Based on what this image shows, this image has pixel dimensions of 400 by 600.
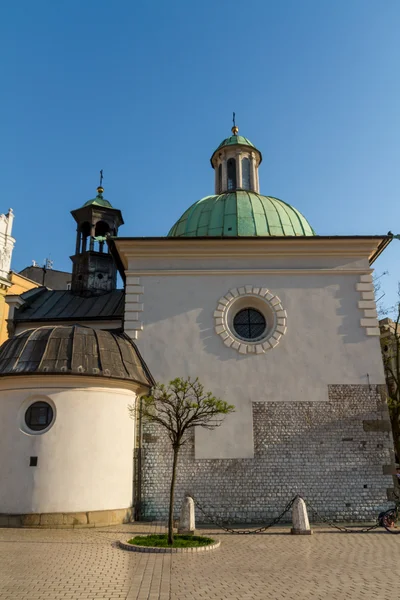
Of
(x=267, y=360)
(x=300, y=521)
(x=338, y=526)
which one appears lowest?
(x=338, y=526)

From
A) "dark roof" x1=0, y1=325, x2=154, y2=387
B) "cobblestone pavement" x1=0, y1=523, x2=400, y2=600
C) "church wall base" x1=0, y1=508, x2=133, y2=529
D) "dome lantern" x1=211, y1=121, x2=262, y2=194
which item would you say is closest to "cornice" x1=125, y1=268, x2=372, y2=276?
"dark roof" x1=0, y1=325, x2=154, y2=387

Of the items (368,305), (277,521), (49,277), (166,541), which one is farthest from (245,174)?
(49,277)

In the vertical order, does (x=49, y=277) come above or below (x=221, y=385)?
above

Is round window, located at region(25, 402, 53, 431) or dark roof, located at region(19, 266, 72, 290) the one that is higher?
dark roof, located at region(19, 266, 72, 290)

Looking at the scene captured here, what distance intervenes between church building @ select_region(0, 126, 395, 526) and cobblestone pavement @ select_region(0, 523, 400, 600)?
186 cm

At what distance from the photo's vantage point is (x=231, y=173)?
1967 centimetres

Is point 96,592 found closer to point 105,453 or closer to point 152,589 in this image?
point 152,589

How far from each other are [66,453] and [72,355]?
2.36 m

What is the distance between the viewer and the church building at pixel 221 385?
1160 centimetres

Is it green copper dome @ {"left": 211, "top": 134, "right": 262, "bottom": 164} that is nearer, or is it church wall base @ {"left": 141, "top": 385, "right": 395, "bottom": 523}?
church wall base @ {"left": 141, "top": 385, "right": 395, "bottom": 523}

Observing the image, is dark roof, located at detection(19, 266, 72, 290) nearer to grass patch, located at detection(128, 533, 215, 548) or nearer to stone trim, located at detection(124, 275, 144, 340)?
stone trim, located at detection(124, 275, 144, 340)

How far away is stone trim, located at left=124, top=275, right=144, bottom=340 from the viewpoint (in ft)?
45.9

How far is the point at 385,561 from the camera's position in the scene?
7.91 m

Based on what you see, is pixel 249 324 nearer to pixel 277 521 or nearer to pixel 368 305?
pixel 368 305
